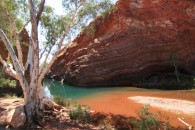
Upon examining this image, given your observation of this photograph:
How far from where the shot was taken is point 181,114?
16812mm

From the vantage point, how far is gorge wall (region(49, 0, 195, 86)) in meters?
34.7

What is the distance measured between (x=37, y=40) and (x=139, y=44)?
23783 mm

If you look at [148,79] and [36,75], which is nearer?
[36,75]

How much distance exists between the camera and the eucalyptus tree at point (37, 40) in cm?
1318

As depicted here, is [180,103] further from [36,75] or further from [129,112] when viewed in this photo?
[36,75]

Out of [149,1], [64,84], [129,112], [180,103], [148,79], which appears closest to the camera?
[129,112]

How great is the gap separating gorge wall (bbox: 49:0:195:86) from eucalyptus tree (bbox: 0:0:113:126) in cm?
1837

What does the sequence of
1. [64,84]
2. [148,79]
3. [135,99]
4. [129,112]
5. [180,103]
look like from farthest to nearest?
1. [64,84]
2. [148,79]
3. [135,99]
4. [180,103]
5. [129,112]

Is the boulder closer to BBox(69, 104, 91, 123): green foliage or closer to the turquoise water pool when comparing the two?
BBox(69, 104, 91, 123): green foliage

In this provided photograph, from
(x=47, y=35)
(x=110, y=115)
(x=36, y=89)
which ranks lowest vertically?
(x=110, y=115)

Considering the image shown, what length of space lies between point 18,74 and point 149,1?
24379mm

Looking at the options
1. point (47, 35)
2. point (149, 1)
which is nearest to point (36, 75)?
point (47, 35)

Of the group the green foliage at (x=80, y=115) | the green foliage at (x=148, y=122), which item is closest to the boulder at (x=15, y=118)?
the green foliage at (x=80, y=115)

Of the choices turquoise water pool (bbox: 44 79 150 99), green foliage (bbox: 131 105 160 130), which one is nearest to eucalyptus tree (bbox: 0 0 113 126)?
green foliage (bbox: 131 105 160 130)
